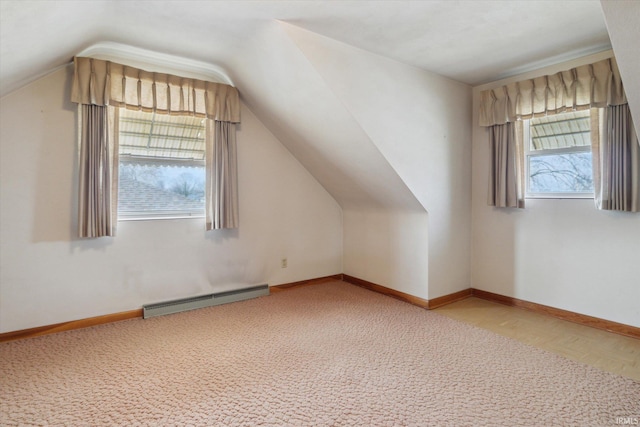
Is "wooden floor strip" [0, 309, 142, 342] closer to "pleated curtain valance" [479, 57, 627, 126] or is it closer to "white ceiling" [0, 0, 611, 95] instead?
"white ceiling" [0, 0, 611, 95]

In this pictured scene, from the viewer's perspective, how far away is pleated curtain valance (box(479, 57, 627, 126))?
259cm

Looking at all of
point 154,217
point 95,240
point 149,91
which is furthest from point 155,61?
point 95,240

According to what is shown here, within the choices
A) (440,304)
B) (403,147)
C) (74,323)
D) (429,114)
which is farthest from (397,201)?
(74,323)

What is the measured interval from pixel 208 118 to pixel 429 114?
2294mm

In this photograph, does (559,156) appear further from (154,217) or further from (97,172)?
(97,172)

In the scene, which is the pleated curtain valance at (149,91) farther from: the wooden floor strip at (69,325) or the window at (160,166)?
the wooden floor strip at (69,325)

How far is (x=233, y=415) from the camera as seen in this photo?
171 cm

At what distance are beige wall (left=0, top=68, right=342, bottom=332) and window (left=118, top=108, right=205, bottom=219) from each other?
17 cm

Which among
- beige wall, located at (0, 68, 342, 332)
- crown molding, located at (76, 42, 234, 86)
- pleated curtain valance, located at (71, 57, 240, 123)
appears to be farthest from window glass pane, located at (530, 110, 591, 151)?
crown molding, located at (76, 42, 234, 86)

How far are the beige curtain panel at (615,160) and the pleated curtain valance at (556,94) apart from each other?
13cm

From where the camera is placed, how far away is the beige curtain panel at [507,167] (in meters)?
3.24

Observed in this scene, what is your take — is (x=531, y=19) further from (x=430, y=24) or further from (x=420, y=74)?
(x=420, y=74)

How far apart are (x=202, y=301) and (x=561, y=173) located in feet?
12.4

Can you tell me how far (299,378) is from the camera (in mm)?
2055
